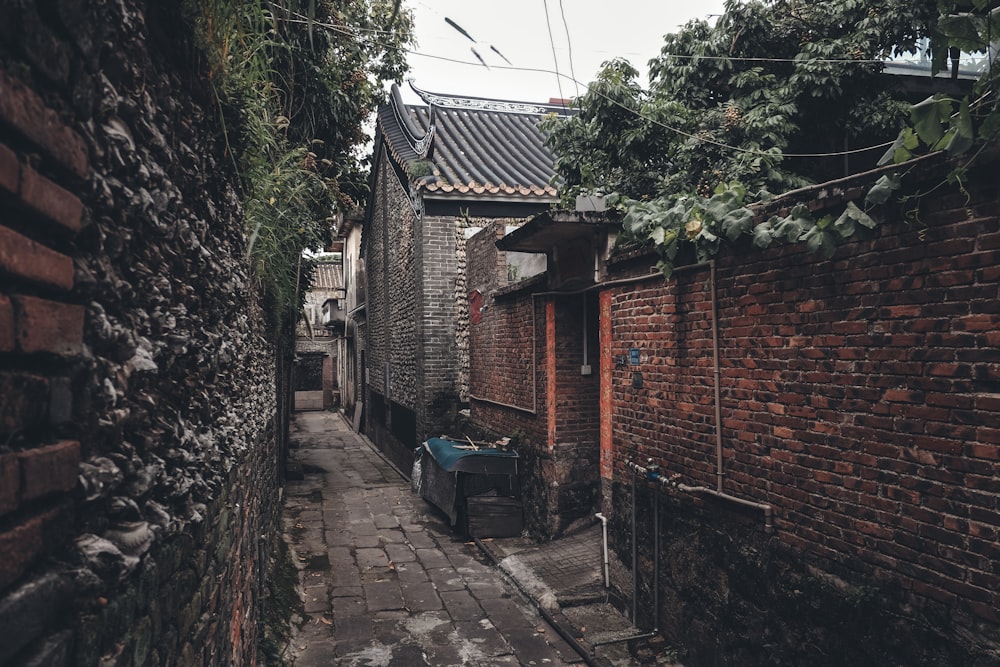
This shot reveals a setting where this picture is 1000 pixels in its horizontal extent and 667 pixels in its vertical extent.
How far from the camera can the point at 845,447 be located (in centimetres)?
352

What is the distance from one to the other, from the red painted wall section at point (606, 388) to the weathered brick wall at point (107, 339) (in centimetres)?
407

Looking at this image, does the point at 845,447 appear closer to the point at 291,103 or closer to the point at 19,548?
the point at 19,548

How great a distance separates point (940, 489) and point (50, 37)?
3.60m

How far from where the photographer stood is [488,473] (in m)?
8.45

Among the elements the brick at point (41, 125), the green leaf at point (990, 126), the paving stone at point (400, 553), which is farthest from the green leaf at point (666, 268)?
the paving stone at point (400, 553)

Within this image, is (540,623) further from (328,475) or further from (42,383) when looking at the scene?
(328,475)

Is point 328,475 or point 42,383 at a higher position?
point 42,383

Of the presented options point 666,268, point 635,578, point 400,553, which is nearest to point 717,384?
point 666,268

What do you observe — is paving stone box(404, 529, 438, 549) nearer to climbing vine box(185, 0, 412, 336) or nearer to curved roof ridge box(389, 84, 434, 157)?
climbing vine box(185, 0, 412, 336)

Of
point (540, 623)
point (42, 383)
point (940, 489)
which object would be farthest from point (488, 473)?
point (42, 383)

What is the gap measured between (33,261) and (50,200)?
0.13 meters

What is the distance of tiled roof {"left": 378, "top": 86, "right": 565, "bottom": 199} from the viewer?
11242 millimetres

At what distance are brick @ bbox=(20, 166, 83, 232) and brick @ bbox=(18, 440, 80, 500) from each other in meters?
0.42

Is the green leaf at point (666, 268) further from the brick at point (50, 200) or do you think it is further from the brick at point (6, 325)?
the brick at point (6, 325)
